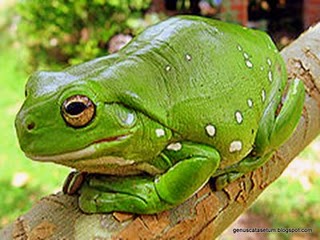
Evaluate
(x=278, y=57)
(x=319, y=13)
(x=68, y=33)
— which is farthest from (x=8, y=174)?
(x=319, y=13)

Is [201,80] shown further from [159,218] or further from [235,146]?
[159,218]

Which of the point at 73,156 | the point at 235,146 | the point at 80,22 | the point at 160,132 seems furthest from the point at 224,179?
the point at 80,22

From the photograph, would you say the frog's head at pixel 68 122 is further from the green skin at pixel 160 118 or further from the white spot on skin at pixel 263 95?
the white spot on skin at pixel 263 95

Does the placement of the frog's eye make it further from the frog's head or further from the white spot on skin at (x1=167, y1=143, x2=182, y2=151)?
the white spot on skin at (x1=167, y1=143, x2=182, y2=151)

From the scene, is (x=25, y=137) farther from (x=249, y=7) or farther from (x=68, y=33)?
(x=249, y=7)

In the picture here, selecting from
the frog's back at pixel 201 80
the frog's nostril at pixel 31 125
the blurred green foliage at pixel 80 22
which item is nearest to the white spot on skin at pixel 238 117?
the frog's back at pixel 201 80

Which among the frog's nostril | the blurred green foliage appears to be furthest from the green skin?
the blurred green foliage
